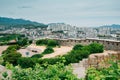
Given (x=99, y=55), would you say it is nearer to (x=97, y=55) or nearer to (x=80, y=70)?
(x=97, y=55)

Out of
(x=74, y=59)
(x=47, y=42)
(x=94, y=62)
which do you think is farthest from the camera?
(x=47, y=42)

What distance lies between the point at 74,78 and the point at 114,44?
11.5 meters

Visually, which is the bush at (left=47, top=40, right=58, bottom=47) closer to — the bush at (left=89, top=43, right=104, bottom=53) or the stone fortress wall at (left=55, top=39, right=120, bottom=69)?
the stone fortress wall at (left=55, top=39, right=120, bottom=69)

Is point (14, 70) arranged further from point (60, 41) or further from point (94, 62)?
point (60, 41)

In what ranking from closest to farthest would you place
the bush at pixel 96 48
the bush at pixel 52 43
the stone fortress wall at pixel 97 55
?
the stone fortress wall at pixel 97 55 → the bush at pixel 96 48 → the bush at pixel 52 43

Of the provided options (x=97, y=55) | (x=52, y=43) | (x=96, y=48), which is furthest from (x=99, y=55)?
(x=52, y=43)

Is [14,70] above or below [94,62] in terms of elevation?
above

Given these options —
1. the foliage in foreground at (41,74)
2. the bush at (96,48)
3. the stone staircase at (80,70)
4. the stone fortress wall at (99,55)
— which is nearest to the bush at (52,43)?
the stone fortress wall at (99,55)

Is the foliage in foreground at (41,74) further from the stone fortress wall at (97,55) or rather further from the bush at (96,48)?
the bush at (96,48)

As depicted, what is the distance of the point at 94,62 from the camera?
1067 centimetres

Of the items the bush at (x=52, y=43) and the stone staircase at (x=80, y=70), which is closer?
the stone staircase at (x=80, y=70)

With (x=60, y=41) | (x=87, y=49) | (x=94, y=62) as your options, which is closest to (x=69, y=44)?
(x=60, y=41)

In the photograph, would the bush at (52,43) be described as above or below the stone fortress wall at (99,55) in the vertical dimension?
below

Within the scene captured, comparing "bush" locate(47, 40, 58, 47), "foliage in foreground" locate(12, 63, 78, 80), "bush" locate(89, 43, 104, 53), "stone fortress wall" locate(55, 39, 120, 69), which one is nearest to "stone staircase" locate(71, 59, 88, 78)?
"stone fortress wall" locate(55, 39, 120, 69)
